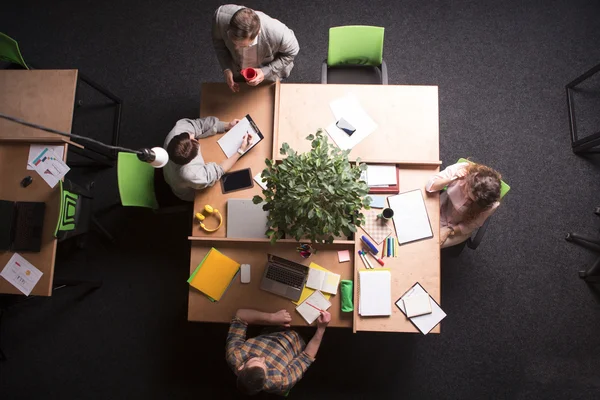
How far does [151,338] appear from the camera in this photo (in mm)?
3018

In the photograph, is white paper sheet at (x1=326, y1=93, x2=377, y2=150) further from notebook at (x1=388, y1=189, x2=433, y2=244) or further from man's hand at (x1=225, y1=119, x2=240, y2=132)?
man's hand at (x1=225, y1=119, x2=240, y2=132)

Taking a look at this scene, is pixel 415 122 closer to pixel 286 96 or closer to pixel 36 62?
pixel 286 96

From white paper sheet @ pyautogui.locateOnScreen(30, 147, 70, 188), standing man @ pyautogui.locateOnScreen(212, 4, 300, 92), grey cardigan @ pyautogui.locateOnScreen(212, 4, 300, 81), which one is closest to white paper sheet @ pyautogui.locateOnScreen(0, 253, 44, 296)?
white paper sheet @ pyautogui.locateOnScreen(30, 147, 70, 188)

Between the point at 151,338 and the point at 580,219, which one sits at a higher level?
the point at 580,219

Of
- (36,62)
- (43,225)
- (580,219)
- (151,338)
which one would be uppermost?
(36,62)

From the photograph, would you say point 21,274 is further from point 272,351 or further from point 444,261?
point 444,261

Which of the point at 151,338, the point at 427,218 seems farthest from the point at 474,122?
the point at 151,338

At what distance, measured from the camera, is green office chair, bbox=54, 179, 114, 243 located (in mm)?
2389

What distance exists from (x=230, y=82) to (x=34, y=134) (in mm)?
1382

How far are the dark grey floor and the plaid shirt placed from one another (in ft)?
2.12

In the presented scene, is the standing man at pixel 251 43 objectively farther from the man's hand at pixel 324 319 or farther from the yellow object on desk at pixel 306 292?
the man's hand at pixel 324 319

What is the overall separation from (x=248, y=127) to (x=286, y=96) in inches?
12.8

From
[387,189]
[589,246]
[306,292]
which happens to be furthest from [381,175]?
[589,246]

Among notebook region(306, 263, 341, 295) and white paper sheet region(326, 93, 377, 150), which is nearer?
notebook region(306, 263, 341, 295)
